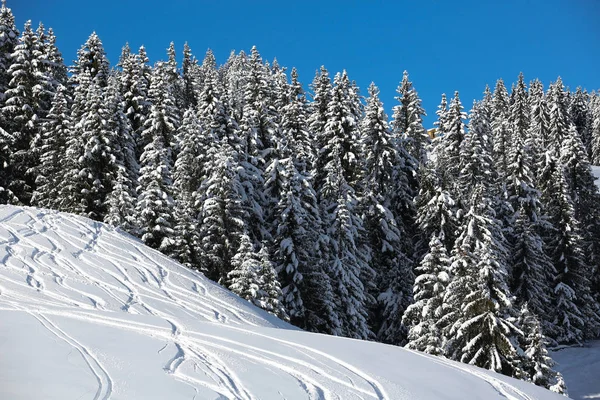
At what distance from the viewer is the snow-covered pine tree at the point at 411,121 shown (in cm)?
3856

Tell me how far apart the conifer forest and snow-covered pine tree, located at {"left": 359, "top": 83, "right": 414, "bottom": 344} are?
4.4 inches

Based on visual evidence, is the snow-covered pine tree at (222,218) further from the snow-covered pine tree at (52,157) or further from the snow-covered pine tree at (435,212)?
the snow-covered pine tree at (435,212)

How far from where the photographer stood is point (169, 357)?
922cm

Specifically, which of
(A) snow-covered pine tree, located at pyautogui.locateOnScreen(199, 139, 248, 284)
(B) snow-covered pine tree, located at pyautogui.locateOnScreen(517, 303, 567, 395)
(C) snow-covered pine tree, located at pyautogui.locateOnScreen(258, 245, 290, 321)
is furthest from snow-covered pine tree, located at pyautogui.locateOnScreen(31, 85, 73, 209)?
(B) snow-covered pine tree, located at pyautogui.locateOnScreen(517, 303, 567, 395)

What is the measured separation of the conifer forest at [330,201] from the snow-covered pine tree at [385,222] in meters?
0.11

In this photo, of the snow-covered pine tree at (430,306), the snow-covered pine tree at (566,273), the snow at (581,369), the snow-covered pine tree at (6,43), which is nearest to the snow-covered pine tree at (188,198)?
the snow-covered pine tree at (430,306)

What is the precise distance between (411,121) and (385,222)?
11042 mm

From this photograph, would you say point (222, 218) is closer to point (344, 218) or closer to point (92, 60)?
point (344, 218)

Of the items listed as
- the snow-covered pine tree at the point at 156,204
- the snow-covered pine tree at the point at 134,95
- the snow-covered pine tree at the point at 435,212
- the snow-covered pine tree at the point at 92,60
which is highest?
the snow-covered pine tree at the point at 92,60

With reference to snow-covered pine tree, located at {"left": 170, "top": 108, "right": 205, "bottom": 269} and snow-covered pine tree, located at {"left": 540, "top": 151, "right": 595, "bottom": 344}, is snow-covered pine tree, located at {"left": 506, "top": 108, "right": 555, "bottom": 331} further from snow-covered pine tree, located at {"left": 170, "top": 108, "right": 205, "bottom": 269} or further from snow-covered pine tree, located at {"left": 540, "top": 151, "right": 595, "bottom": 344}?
snow-covered pine tree, located at {"left": 170, "top": 108, "right": 205, "bottom": 269}

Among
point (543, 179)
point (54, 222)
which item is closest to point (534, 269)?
point (543, 179)

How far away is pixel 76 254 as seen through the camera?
758 inches

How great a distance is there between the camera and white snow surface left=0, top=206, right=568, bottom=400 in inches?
301

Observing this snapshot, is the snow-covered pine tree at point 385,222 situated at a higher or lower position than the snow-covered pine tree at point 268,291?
higher
